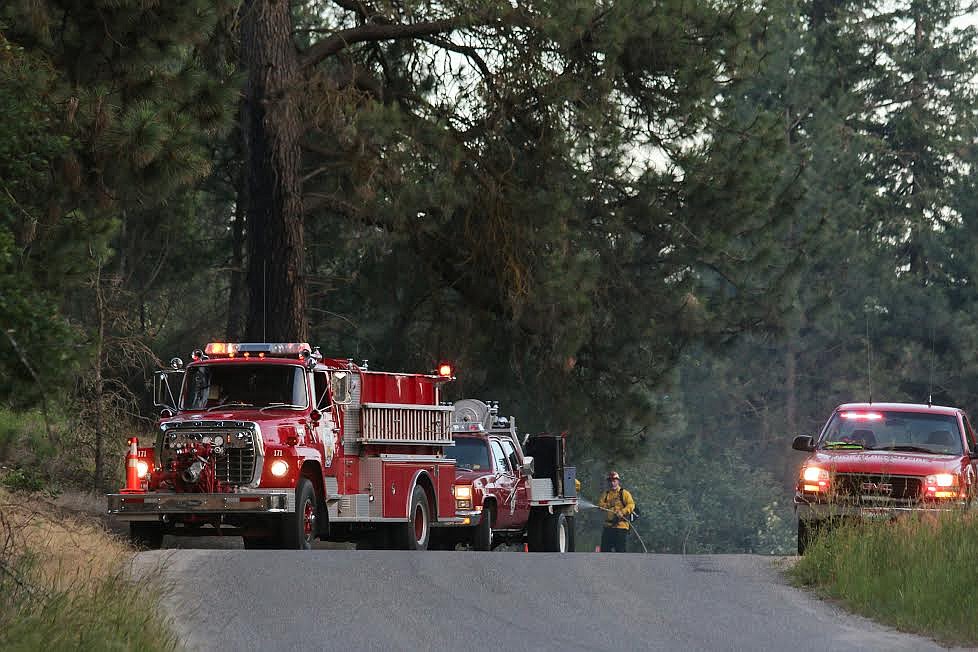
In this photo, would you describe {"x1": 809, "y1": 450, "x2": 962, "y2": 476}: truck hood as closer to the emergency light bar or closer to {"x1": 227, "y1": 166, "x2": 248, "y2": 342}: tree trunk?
the emergency light bar

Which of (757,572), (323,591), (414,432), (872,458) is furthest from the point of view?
(414,432)

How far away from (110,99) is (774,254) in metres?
21.0

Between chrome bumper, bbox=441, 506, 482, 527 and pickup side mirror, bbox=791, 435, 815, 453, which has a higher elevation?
pickup side mirror, bbox=791, 435, 815, 453

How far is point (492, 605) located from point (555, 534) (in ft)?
52.2

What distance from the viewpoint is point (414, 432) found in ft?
74.5

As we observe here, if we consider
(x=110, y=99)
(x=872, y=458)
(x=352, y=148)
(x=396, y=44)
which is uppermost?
(x=396, y=44)

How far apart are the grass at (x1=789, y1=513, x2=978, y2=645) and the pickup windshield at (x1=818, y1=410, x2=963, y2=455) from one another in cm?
356

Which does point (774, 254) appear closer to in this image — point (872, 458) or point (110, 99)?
point (872, 458)

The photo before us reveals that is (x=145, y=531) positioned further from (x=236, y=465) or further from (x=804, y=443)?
(x=804, y=443)

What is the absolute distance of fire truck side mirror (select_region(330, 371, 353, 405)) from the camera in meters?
20.8

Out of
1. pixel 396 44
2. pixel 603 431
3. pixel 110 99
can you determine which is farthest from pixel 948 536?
pixel 603 431

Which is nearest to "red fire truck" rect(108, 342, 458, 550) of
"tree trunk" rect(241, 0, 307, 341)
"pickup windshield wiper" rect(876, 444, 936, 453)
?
"tree trunk" rect(241, 0, 307, 341)

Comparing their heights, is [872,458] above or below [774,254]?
below

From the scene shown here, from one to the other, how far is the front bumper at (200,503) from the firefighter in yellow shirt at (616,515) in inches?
554
